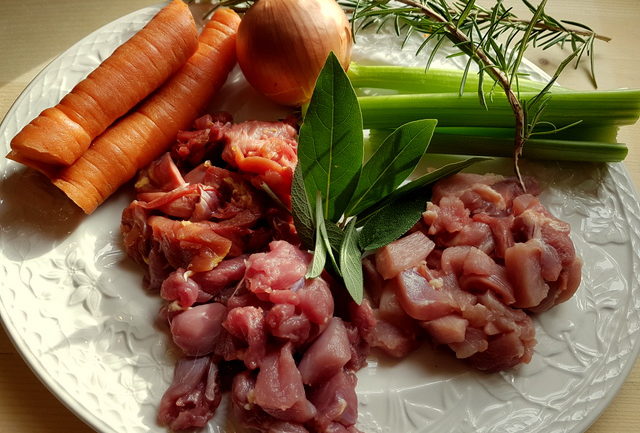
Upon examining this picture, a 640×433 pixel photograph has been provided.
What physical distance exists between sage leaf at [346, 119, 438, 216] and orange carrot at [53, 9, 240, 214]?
36.6 inches

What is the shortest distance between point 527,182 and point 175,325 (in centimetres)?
152

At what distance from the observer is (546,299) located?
2.18 m

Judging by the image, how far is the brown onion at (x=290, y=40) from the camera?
8.11 ft

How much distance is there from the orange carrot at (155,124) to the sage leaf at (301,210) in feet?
2.63

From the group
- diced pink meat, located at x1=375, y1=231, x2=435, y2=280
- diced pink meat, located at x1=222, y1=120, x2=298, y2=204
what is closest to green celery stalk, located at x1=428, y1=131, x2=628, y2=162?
diced pink meat, located at x1=375, y1=231, x2=435, y2=280

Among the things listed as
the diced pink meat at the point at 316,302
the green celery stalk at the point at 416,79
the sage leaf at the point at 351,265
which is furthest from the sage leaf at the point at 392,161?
the green celery stalk at the point at 416,79

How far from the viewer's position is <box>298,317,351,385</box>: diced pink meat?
1.94 meters

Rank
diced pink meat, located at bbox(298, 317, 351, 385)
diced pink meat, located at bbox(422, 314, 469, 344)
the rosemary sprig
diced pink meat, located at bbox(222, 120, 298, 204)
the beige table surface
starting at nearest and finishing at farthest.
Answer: diced pink meat, located at bbox(298, 317, 351, 385)
diced pink meat, located at bbox(422, 314, 469, 344)
the rosemary sprig
diced pink meat, located at bbox(222, 120, 298, 204)
the beige table surface

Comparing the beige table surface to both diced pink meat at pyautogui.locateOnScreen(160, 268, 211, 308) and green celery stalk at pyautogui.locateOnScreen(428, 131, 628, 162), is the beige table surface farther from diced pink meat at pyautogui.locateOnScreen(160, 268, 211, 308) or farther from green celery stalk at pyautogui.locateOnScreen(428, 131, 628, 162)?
diced pink meat at pyautogui.locateOnScreen(160, 268, 211, 308)

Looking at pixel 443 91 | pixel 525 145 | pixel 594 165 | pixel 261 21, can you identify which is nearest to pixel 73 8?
pixel 261 21

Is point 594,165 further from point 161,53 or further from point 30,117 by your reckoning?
point 30,117

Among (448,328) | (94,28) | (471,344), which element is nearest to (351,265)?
(448,328)

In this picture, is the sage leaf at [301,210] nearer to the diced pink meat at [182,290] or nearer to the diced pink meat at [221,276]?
the diced pink meat at [221,276]

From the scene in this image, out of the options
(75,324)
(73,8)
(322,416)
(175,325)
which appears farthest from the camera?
(73,8)
